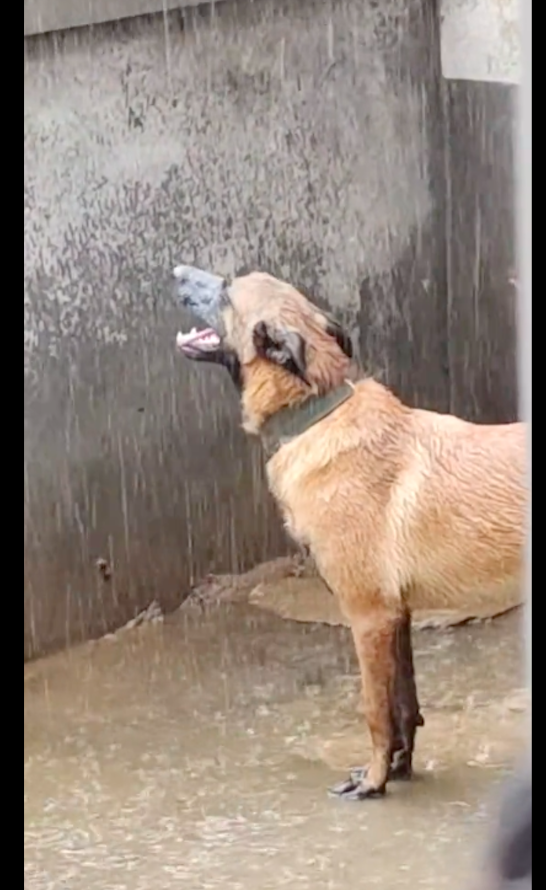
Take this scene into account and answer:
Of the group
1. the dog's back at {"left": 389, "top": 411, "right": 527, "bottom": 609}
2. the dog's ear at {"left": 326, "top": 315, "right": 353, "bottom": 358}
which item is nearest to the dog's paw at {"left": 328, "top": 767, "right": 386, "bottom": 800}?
the dog's back at {"left": 389, "top": 411, "right": 527, "bottom": 609}

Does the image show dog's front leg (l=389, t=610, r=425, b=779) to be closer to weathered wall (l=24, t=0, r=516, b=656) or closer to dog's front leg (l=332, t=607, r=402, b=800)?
dog's front leg (l=332, t=607, r=402, b=800)

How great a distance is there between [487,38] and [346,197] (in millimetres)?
290

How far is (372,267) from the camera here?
217cm

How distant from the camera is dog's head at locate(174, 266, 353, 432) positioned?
7.11 ft

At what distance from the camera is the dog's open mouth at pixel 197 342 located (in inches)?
86.6

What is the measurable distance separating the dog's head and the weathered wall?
0.03m

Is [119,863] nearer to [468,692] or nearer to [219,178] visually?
[468,692]

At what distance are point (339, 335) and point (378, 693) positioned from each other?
0.52 m

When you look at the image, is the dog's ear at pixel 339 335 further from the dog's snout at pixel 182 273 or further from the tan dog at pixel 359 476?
the dog's snout at pixel 182 273

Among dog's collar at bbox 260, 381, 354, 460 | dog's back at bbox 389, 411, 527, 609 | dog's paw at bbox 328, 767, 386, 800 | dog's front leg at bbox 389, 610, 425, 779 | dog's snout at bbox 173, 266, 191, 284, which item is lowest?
dog's paw at bbox 328, 767, 386, 800

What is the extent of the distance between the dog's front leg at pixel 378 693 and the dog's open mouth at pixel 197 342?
1.46ft

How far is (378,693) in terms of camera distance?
7.13 ft

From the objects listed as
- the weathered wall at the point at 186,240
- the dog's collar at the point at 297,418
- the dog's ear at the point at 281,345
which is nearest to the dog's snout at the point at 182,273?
the weathered wall at the point at 186,240
